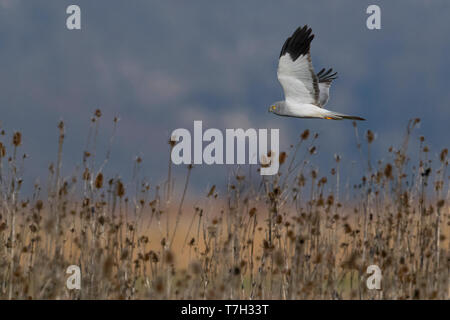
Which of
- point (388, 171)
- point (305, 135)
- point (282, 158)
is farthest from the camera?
point (388, 171)

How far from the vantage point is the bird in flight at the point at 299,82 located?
586cm

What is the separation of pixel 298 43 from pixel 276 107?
2.47ft

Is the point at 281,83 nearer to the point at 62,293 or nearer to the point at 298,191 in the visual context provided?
the point at 298,191

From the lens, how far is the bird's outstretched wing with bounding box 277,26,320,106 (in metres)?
5.85

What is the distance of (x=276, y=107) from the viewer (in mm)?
6223

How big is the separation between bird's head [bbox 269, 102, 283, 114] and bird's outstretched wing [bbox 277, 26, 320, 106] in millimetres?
124

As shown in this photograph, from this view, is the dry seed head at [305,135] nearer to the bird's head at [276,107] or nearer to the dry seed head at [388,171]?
the dry seed head at [388,171]

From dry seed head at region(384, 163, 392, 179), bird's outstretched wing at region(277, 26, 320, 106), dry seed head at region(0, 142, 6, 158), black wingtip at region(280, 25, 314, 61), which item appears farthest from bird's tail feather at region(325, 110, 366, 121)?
dry seed head at region(0, 142, 6, 158)

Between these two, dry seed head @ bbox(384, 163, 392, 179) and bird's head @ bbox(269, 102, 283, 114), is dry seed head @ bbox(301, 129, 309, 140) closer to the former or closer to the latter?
dry seed head @ bbox(384, 163, 392, 179)

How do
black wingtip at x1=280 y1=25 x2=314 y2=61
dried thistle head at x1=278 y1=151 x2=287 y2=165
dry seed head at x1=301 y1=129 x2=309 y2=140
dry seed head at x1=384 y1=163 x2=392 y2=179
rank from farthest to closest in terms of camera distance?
black wingtip at x1=280 y1=25 x2=314 y2=61
dry seed head at x1=384 y1=163 x2=392 y2=179
dry seed head at x1=301 y1=129 x2=309 y2=140
dried thistle head at x1=278 y1=151 x2=287 y2=165

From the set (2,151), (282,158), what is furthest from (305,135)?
(2,151)

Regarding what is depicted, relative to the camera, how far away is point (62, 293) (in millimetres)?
3920

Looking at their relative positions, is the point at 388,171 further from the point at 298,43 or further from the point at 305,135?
the point at 298,43

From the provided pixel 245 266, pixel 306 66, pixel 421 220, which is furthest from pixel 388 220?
pixel 306 66
